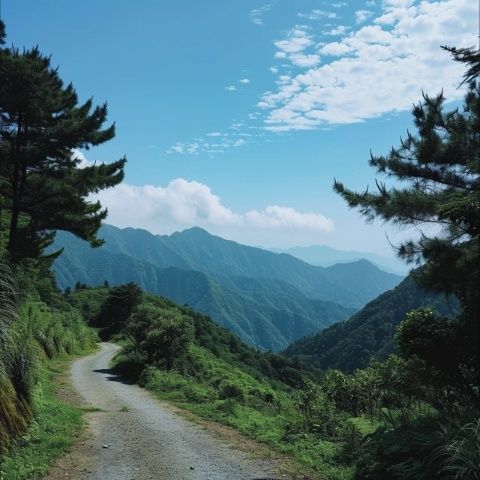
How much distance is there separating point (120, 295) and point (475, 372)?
3224 inches

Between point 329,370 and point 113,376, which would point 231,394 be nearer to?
point 329,370

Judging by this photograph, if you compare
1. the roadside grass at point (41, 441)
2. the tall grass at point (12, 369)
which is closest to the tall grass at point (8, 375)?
the tall grass at point (12, 369)

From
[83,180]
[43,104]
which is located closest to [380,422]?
[83,180]

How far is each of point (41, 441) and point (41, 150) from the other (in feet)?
42.7

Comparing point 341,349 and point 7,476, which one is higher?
point 7,476

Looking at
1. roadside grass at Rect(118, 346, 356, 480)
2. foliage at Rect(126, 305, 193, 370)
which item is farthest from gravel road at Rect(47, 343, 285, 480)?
foliage at Rect(126, 305, 193, 370)

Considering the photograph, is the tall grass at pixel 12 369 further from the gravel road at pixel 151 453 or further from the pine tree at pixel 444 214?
the pine tree at pixel 444 214

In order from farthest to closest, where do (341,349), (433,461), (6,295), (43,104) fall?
(341,349), (43,104), (6,295), (433,461)

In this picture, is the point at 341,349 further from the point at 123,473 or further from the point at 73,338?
the point at 123,473

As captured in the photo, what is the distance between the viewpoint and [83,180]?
18.9m

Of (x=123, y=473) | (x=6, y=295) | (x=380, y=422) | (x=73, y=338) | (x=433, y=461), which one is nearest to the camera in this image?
(x=433, y=461)

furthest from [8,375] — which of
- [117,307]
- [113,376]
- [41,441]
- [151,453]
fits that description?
[117,307]

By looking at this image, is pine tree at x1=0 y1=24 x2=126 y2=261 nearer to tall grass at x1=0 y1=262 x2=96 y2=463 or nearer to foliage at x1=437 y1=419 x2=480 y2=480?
tall grass at x1=0 y1=262 x2=96 y2=463

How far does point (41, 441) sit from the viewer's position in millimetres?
8289
